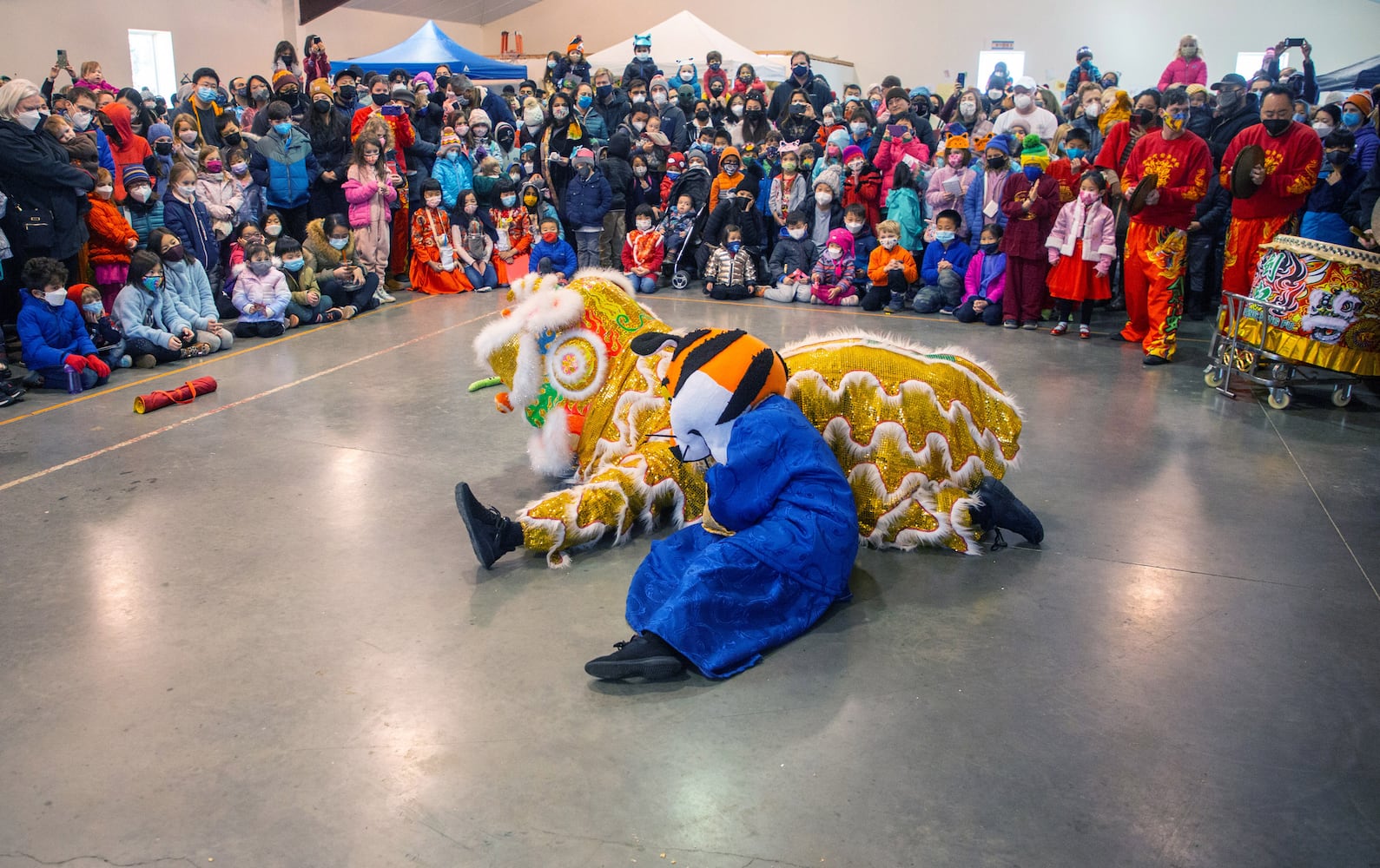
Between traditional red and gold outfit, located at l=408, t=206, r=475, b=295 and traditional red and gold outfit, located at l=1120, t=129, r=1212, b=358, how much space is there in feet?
19.6

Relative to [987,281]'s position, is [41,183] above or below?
above

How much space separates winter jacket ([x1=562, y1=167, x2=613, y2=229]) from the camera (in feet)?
34.1

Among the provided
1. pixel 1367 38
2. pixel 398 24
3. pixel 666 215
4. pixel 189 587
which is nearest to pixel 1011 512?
pixel 189 587

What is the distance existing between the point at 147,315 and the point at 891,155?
6.61 meters

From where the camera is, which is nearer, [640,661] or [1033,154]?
[640,661]

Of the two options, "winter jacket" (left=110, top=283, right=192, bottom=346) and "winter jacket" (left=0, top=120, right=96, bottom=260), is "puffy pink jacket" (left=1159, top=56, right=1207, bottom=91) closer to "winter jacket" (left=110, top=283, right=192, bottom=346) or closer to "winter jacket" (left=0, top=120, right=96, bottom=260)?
"winter jacket" (left=110, top=283, right=192, bottom=346)

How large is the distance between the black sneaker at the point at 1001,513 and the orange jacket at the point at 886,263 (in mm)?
5401

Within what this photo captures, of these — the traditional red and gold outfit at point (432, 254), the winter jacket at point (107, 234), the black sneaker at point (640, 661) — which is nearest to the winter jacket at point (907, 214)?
the traditional red and gold outfit at point (432, 254)

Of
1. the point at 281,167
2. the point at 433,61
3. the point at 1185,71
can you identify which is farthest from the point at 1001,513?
the point at 433,61

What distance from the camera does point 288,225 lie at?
31.5 feet

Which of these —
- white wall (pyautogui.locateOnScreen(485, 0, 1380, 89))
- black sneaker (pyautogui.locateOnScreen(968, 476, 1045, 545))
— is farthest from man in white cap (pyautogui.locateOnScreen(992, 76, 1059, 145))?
black sneaker (pyautogui.locateOnScreen(968, 476, 1045, 545))

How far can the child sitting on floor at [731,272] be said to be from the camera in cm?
965

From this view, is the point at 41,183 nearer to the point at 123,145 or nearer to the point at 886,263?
the point at 123,145

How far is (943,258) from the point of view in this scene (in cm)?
912
